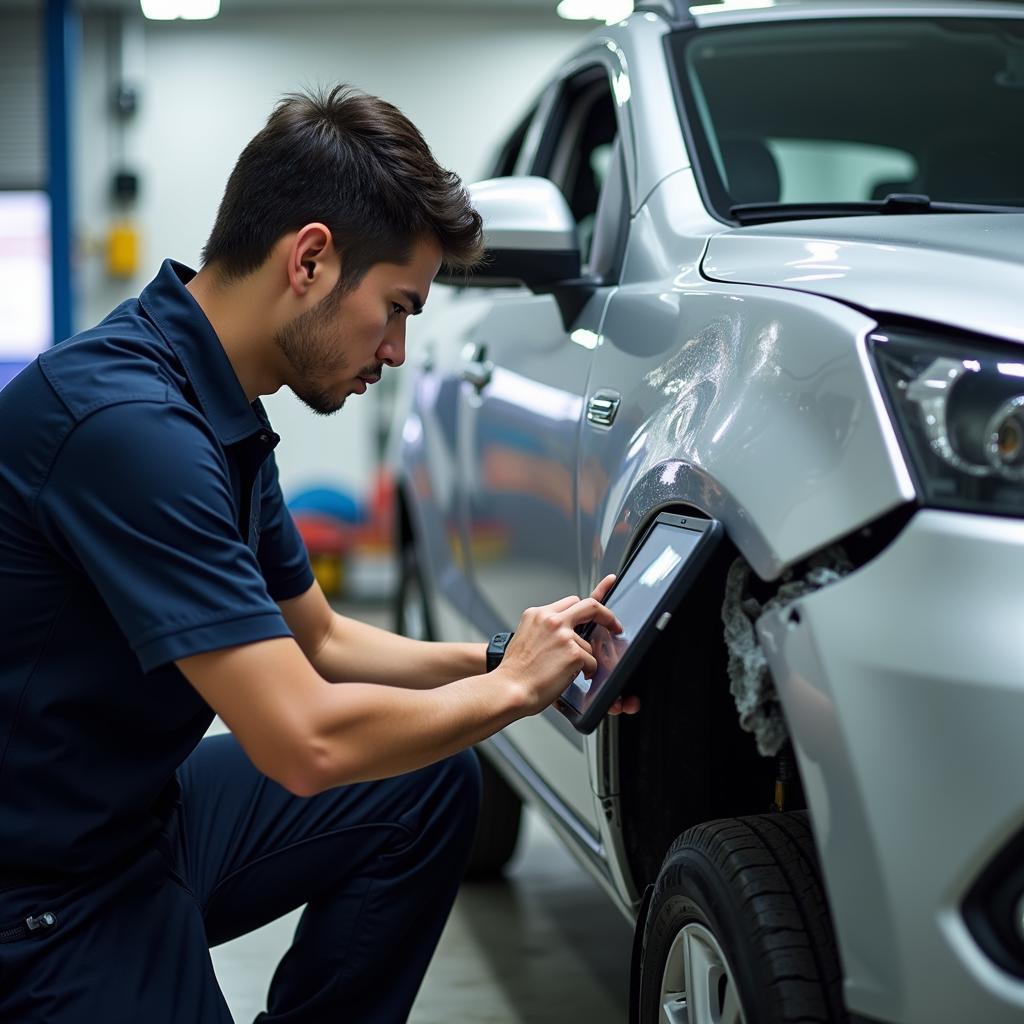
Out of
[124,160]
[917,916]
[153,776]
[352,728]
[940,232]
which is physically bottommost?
[124,160]

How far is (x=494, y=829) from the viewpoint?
281cm

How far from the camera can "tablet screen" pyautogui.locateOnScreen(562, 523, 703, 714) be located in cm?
127

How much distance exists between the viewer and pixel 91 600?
4.47 ft

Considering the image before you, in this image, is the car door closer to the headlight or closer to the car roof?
the car roof

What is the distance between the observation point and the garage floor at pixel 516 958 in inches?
86.7

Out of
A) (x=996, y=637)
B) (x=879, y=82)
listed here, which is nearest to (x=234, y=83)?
(x=879, y=82)

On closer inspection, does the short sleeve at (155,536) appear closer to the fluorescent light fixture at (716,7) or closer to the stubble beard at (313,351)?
the stubble beard at (313,351)

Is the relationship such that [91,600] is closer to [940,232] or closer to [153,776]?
[153,776]

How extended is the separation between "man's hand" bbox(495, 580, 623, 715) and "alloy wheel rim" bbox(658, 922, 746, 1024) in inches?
10.2

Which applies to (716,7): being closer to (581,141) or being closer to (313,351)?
(581,141)

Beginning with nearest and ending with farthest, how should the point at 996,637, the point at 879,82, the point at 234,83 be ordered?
the point at 996,637, the point at 879,82, the point at 234,83

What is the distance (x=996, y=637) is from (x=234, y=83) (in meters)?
8.31

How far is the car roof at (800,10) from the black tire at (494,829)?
1414mm

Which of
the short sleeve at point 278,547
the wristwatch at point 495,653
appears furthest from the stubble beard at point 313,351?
the wristwatch at point 495,653
